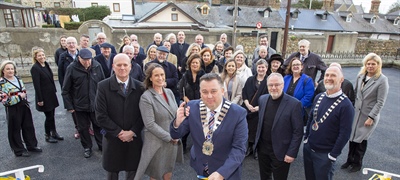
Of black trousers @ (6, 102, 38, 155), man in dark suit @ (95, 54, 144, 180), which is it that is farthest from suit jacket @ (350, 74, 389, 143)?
black trousers @ (6, 102, 38, 155)

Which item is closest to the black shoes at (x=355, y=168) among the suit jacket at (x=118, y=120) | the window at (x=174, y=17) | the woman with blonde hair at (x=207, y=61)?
the woman with blonde hair at (x=207, y=61)

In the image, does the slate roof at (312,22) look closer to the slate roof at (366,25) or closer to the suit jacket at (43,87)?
the slate roof at (366,25)

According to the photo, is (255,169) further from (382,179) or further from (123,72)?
(123,72)

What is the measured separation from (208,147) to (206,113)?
304 millimetres

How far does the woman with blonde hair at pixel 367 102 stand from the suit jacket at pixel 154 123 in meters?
3.11

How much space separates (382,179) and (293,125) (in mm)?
1145

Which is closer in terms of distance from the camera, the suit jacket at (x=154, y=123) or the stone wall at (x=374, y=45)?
the suit jacket at (x=154, y=123)

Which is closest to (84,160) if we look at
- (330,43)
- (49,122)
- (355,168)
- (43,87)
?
(49,122)

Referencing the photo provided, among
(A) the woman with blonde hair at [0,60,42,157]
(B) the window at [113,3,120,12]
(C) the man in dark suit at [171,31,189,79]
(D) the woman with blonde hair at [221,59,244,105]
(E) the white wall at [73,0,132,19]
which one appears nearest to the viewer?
(A) the woman with blonde hair at [0,60,42,157]

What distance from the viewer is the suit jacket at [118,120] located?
2984 mm

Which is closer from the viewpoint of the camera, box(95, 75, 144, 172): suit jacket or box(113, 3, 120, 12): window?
box(95, 75, 144, 172): suit jacket

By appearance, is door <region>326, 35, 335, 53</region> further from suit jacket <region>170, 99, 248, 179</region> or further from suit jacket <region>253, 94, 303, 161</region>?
suit jacket <region>170, 99, 248, 179</region>

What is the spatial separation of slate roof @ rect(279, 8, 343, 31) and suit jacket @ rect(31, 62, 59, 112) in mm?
32686

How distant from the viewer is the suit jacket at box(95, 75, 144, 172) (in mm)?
2984
